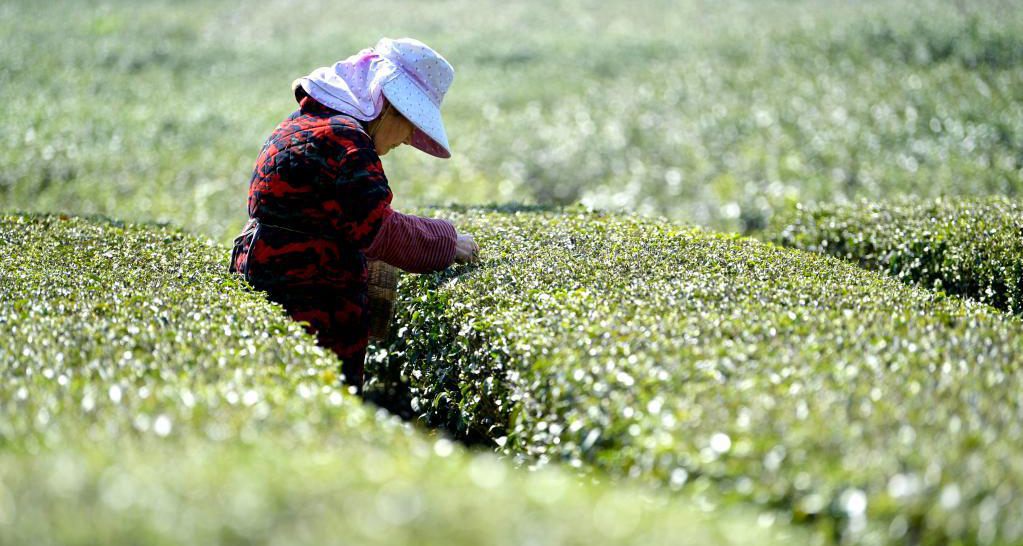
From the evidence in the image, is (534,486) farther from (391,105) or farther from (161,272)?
(161,272)

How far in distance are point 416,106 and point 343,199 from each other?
0.66 meters

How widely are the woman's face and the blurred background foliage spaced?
4.94 meters

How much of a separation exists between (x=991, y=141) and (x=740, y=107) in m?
3.64

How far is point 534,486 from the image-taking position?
2387 millimetres

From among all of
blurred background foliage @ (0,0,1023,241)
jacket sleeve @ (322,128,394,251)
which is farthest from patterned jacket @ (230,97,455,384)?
blurred background foliage @ (0,0,1023,241)

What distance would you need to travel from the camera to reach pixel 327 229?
446 cm

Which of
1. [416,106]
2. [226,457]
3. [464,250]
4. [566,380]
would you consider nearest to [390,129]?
[416,106]

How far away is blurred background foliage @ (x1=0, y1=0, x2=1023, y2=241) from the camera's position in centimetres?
1159

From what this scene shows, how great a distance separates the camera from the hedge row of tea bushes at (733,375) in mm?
2469

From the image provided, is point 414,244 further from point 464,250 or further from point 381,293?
point 381,293

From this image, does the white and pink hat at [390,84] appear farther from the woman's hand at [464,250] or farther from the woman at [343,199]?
the woman's hand at [464,250]

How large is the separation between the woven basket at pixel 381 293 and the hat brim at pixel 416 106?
78 cm

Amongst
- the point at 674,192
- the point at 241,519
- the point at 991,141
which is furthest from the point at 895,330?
the point at 991,141

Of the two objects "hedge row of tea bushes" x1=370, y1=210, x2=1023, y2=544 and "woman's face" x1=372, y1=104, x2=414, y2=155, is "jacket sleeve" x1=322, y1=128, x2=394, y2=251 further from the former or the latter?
"hedge row of tea bushes" x1=370, y1=210, x2=1023, y2=544
